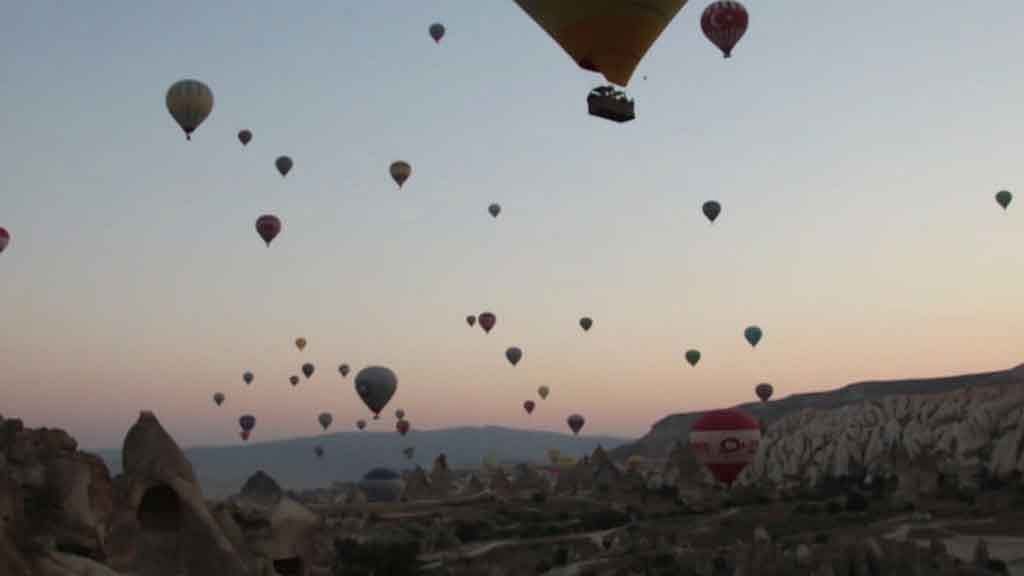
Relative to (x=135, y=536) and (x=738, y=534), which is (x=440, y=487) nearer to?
(x=738, y=534)

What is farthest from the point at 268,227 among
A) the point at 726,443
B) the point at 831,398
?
the point at 831,398

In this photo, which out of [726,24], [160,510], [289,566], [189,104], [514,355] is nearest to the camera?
[160,510]

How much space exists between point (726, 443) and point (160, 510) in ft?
98.4

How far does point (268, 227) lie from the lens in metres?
50.7

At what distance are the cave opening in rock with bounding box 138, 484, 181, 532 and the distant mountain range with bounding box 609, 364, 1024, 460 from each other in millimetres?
138550

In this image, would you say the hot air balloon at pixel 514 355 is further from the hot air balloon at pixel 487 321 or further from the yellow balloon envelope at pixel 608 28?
the yellow balloon envelope at pixel 608 28

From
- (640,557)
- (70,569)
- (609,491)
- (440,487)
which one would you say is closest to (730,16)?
(640,557)

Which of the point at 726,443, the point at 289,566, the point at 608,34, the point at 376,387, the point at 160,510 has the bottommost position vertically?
the point at 289,566

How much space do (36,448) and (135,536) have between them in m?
4.62

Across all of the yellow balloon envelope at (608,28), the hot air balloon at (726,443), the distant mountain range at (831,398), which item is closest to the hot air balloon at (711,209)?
the hot air balloon at (726,443)

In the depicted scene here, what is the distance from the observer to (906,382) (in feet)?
570

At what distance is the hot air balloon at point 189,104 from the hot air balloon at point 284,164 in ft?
37.2

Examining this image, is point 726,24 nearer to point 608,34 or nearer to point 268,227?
point 608,34

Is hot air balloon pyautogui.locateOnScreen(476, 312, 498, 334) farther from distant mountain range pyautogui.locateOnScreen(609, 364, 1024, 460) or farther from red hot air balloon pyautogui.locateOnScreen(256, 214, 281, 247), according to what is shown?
distant mountain range pyautogui.locateOnScreen(609, 364, 1024, 460)
